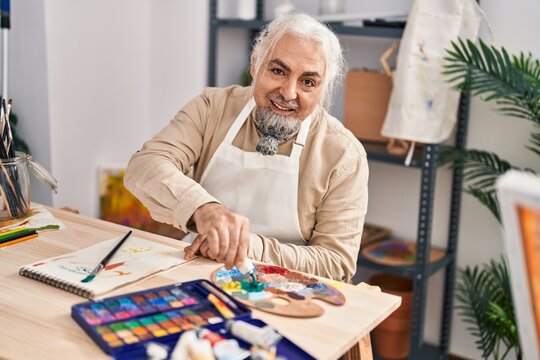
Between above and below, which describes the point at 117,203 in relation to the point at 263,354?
below

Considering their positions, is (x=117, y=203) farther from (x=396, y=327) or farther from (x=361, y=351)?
(x=361, y=351)

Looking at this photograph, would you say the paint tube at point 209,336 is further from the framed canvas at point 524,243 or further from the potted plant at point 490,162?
the potted plant at point 490,162

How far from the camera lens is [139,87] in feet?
11.1

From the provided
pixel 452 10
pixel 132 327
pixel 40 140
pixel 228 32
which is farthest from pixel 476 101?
pixel 132 327

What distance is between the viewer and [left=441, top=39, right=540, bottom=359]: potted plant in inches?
95.3

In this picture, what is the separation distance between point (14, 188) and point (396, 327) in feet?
5.90

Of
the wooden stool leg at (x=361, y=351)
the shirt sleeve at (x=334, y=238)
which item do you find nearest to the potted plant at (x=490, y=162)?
the shirt sleeve at (x=334, y=238)

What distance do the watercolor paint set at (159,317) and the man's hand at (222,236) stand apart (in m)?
0.12

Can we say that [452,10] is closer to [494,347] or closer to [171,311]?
[494,347]

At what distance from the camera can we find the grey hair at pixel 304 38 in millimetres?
1929

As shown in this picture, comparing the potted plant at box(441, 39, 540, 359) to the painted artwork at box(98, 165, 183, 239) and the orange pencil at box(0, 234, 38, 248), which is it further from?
the orange pencil at box(0, 234, 38, 248)

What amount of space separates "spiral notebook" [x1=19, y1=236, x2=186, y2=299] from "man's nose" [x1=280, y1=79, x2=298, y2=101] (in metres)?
0.58

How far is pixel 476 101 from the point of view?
9.32ft

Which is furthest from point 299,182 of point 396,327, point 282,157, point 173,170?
point 396,327
